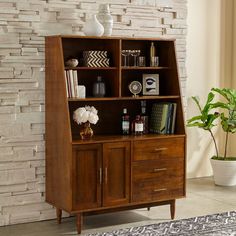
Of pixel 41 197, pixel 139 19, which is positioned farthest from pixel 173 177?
pixel 139 19

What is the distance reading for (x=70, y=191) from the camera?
14.8ft

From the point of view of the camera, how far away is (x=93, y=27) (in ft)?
15.6

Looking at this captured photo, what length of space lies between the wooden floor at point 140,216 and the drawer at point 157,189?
0.22m

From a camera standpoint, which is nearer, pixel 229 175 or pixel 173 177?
pixel 173 177

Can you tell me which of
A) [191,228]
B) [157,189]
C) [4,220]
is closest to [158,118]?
[157,189]

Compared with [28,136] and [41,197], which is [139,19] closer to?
[28,136]

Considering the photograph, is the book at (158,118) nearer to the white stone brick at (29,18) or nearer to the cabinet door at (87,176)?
the cabinet door at (87,176)

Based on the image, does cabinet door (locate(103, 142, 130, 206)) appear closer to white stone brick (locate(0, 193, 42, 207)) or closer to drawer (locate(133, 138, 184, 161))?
drawer (locate(133, 138, 184, 161))

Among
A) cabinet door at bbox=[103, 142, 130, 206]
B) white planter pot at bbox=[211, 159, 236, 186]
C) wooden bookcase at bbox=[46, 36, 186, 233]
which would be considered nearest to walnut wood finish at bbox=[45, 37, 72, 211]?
wooden bookcase at bbox=[46, 36, 186, 233]

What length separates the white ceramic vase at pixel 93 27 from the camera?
4.75 m

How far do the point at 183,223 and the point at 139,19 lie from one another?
1961 mm

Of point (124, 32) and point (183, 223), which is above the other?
point (124, 32)

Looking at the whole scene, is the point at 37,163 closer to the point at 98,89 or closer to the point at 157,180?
the point at 98,89

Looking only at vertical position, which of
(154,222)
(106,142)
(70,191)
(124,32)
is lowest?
(154,222)
